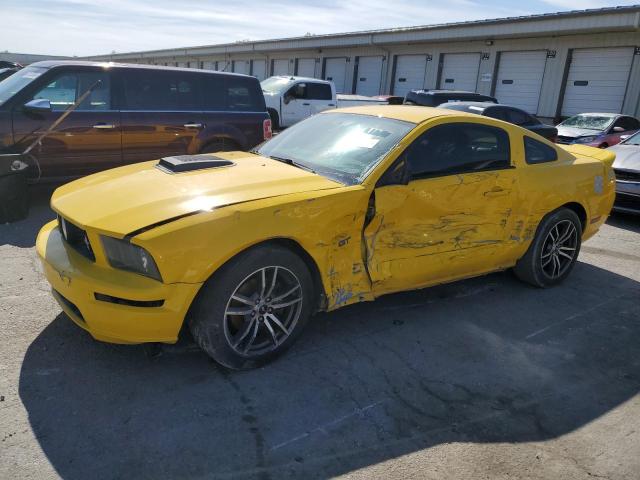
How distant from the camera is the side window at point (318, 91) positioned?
16297mm

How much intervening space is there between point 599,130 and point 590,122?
2.45ft

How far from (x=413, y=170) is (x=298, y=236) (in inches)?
43.0

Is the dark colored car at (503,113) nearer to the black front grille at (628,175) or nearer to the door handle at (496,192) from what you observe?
the black front grille at (628,175)

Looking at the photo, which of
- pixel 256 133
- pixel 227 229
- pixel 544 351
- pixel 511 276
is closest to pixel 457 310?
pixel 544 351

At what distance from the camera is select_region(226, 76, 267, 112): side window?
26.2 feet

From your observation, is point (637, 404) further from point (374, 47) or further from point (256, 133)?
point (374, 47)

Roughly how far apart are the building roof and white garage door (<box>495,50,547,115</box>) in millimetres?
976

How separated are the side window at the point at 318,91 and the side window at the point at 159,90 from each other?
29.7ft

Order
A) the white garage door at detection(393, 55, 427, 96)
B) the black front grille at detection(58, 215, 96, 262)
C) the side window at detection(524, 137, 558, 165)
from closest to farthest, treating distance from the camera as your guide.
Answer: the black front grille at detection(58, 215, 96, 262) < the side window at detection(524, 137, 558, 165) < the white garage door at detection(393, 55, 427, 96)

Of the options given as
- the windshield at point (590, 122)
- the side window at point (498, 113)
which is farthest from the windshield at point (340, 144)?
the windshield at point (590, 122)

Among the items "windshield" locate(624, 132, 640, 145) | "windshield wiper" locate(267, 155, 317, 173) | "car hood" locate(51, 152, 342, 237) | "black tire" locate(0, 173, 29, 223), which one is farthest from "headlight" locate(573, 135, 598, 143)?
"black tire" locate(0, 173, 29, 223)

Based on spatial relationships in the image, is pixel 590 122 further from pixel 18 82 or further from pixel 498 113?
pixel 18 82

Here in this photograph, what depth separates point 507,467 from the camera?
256cm

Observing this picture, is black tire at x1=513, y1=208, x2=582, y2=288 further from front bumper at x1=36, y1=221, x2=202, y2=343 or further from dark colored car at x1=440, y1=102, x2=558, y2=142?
dark colored car at x1=440, y1=102, x2=558, y2=142
